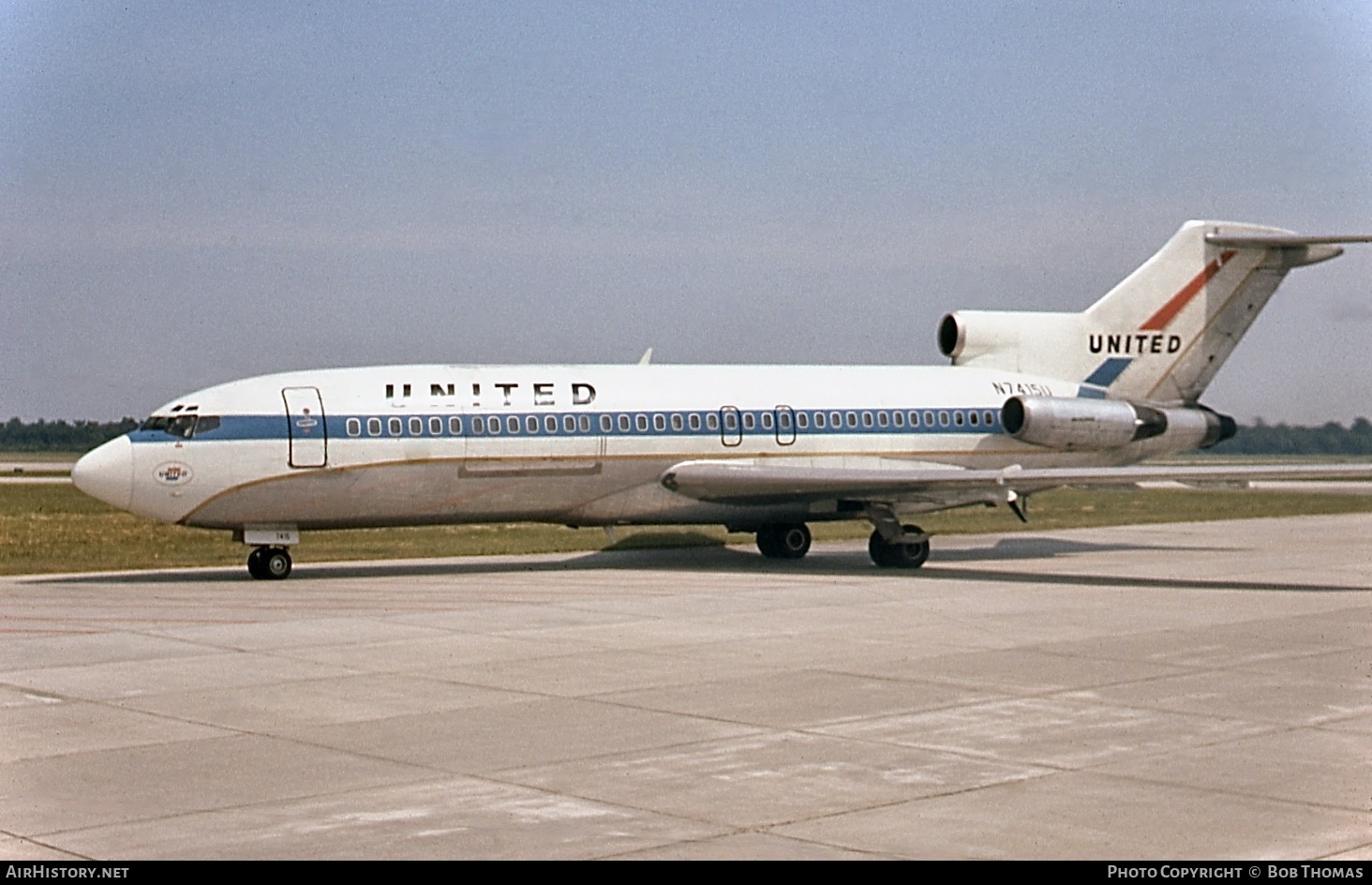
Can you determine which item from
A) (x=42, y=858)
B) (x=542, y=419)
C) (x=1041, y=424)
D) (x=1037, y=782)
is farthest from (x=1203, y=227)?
(x=42, y=858)

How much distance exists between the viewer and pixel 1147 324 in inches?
1239

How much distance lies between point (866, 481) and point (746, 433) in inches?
94.6

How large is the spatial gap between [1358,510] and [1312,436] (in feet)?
14.1

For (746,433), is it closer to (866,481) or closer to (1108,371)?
(866,481)

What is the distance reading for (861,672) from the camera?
15.3 meters

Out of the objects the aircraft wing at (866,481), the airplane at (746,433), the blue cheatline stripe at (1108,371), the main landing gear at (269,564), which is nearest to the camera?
the airplane at (746,433)

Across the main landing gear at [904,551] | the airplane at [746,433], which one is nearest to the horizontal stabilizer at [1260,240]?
the airplane at [746,433]

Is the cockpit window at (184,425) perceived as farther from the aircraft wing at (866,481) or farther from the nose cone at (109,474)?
the aircraft wing at (866,481)

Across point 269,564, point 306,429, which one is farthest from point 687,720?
point 269,564

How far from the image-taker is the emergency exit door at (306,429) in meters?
24.4

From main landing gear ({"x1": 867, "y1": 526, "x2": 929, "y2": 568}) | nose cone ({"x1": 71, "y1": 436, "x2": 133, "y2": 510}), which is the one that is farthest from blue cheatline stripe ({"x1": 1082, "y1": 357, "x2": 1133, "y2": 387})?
nose cone ({"x1": 71, "y1": 436, "x2": 133, "y2": 510})

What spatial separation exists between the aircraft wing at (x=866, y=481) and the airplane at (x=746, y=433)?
5cm

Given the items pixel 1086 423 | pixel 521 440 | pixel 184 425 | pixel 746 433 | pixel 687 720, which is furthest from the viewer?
pixel 1086 423

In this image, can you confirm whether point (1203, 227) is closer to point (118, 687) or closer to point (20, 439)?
point (118, 687)
